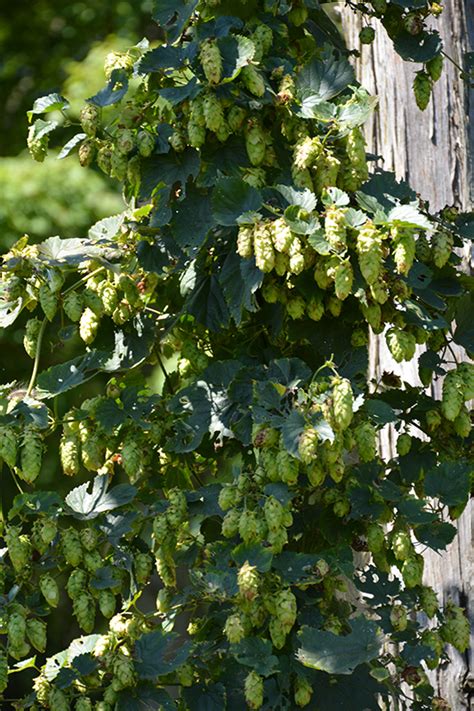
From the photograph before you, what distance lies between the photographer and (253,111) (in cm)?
187

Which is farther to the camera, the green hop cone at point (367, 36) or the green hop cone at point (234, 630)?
the green hop cone at point (367, 36)

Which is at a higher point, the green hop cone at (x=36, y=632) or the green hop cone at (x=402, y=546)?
the green hop cone at (x=402, y=546)

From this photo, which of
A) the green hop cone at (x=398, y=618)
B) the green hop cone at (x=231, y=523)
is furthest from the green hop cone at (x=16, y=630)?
the green hop cone at (x=398, y=618)

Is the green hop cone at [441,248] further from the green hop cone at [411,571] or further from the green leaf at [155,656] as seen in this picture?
the green leaf at [155,656]

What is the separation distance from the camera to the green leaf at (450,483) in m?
1.80

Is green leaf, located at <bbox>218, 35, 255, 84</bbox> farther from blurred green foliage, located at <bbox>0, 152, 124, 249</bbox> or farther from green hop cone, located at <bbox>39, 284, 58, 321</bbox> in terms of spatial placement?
blurred green foliage, located at <bbox>0, 152, 124, 249</bbox>

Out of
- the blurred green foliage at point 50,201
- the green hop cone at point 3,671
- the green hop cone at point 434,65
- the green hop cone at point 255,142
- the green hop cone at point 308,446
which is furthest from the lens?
the blurred green foliage at point 50,201

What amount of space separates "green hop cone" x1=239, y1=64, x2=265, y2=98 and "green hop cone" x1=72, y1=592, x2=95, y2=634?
824 mm

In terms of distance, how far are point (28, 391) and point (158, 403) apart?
225 millimetres

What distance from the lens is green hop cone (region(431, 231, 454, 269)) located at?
1868 millimetres

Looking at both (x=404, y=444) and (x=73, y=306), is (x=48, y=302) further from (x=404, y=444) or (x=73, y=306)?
(x=404, y=444)

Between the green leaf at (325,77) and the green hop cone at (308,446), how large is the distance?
0.59m

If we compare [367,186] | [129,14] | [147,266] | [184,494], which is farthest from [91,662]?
[129,14]

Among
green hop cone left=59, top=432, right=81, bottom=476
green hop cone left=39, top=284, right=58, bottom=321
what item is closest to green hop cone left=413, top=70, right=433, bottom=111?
green hop cone left=39, top=284, right=58, bottom=321
